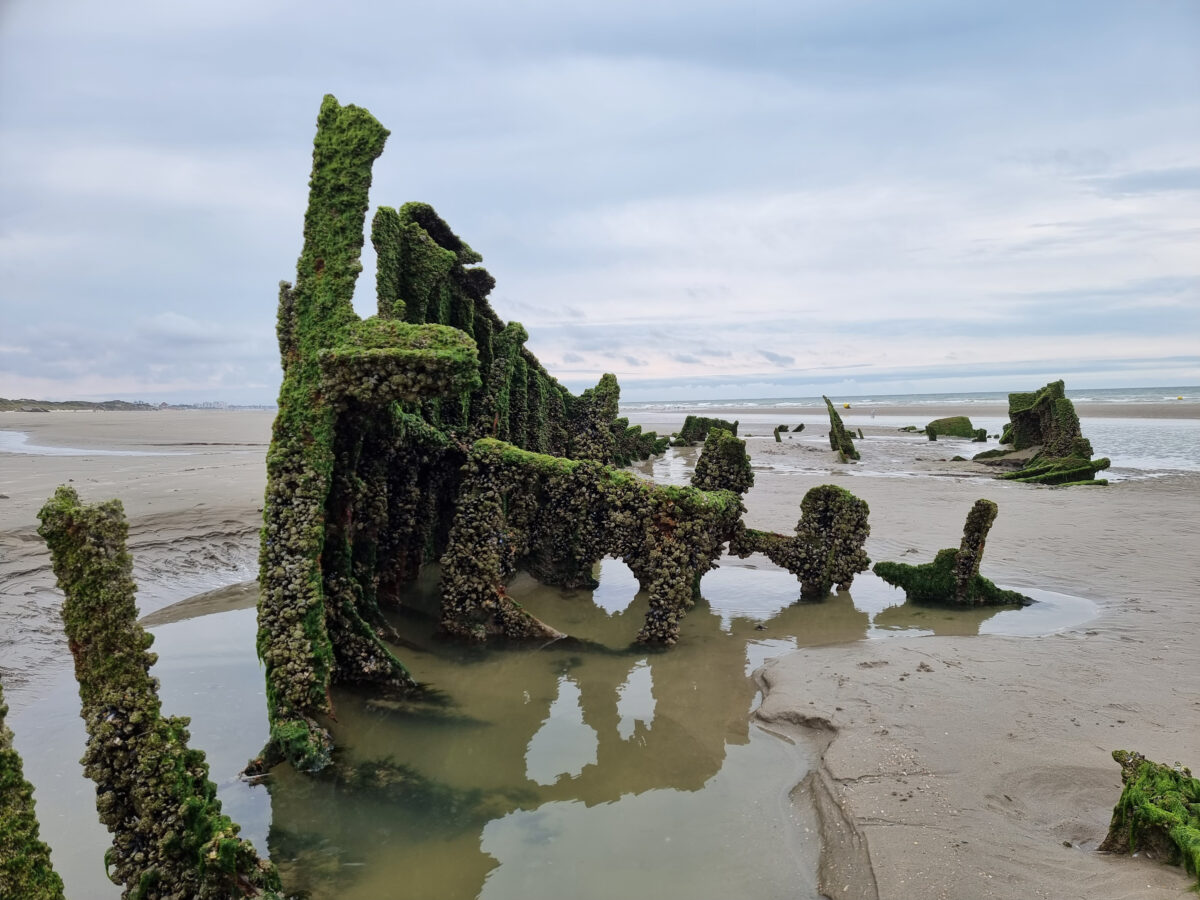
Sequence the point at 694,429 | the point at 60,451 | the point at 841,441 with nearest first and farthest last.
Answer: the point at 60,451 < the point at 841,441 < the point at 694,429

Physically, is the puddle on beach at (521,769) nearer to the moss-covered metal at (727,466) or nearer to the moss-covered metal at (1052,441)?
the moss-covered metal at (727,466)

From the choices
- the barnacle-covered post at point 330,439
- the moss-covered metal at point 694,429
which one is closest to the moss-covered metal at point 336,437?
the barnacle-covered post at point 330,439

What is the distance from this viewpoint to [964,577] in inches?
394

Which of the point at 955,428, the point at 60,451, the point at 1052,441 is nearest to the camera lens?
the point at 1052,441

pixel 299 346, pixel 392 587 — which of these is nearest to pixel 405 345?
pixel 299 346

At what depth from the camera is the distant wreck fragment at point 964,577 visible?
9.84 m

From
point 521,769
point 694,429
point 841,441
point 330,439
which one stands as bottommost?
point 521,769

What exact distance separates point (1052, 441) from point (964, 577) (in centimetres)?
1711

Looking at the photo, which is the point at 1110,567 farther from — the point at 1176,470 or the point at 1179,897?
the point at 1176,470

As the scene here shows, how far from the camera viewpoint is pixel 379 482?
7094 mm

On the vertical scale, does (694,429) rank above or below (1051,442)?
above

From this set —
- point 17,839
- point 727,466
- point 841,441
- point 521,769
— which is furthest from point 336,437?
point 841,441

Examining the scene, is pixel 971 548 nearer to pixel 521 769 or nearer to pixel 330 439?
pixel 521 769

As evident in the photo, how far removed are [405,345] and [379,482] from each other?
193 centimetres
